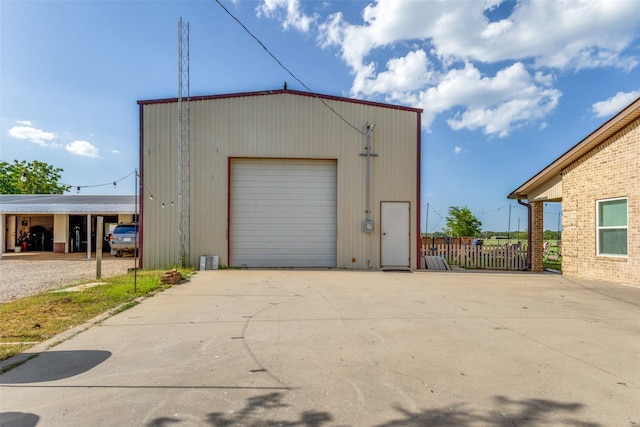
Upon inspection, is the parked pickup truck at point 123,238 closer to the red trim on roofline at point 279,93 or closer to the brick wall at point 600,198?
the red trim on roofline at point 279,93

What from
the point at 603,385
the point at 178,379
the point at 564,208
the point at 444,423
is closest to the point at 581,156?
the point at 564,208

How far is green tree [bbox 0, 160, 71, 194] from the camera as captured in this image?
4134cm

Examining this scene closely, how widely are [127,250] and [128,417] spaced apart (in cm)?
1839

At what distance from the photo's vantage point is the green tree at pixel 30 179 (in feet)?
136

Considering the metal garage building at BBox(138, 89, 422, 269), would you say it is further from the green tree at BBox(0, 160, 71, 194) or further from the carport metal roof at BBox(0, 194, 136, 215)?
the green tree at BBox(0, 160, 71, 194)

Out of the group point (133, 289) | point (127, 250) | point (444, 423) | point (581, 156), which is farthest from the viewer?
point (127, 250)

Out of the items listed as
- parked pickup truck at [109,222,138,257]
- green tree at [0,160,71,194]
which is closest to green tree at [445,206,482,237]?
parked pickup truck at [109,222,138,257]

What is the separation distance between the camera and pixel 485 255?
14.4m

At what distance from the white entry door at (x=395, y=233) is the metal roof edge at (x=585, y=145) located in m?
4.32

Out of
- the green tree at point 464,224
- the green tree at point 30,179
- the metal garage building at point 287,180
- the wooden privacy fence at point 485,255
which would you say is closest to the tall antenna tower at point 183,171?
the metal garage building at point 287,180

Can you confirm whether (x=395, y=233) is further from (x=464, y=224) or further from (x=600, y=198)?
(x=464, y=224)

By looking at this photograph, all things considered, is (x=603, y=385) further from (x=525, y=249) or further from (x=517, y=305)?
(x=525, y=249)

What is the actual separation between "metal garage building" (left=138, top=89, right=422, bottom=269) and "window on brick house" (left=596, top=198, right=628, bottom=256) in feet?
17.8

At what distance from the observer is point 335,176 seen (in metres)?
13.9
